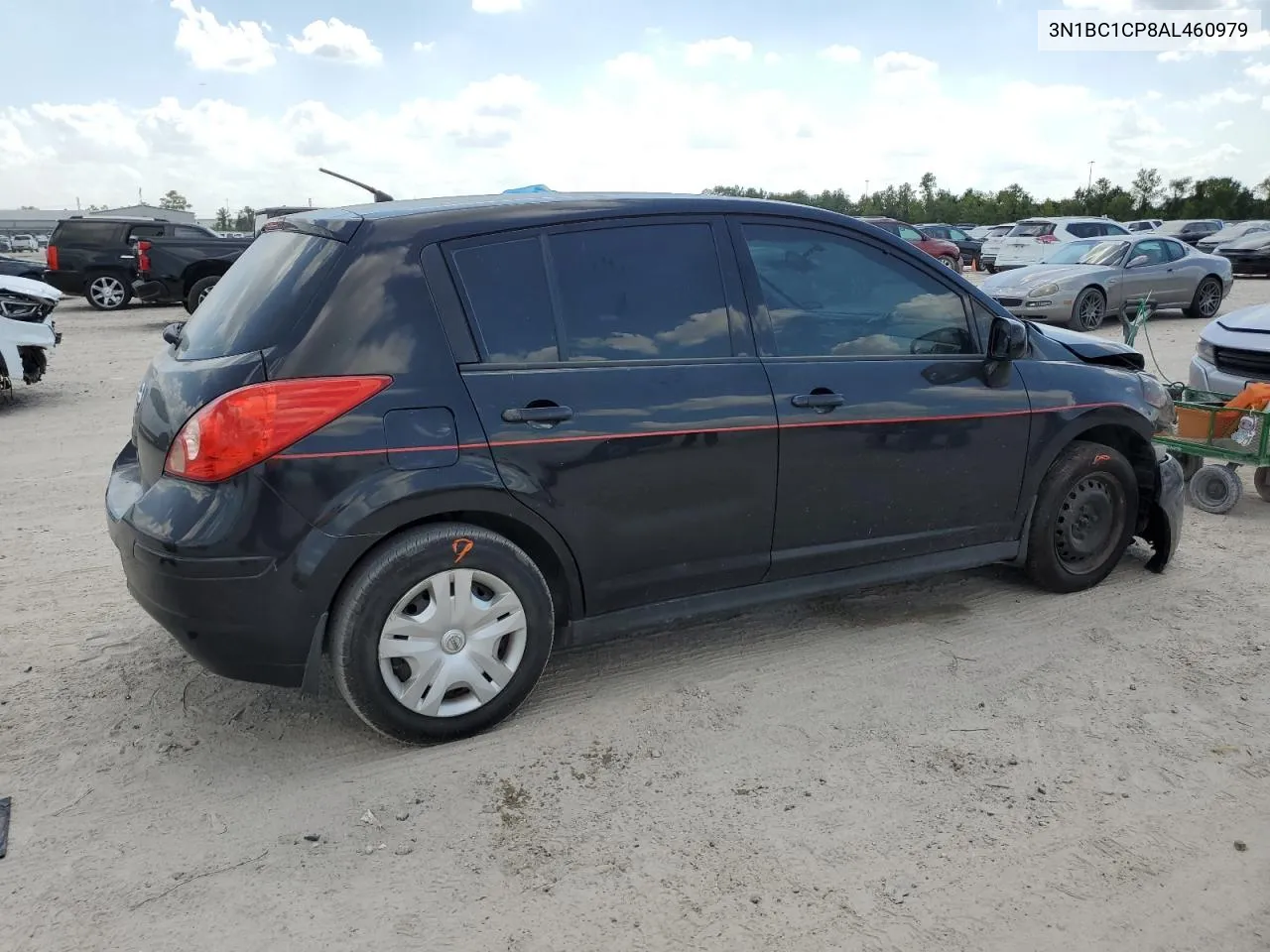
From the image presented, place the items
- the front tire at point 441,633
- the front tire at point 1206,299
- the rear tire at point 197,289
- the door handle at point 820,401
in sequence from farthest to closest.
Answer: the rear tire at point 197,289 → the front tire at point 1206,299 → the door handle at point 820,401 → the front tire at point 441,633

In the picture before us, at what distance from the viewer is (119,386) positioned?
10312 mm

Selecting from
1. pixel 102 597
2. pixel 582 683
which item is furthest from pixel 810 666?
pixel 102 597

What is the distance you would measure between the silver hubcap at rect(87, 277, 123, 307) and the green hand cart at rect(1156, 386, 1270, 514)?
17.8 metres

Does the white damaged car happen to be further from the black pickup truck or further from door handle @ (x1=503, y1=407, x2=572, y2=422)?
the black pickup truck

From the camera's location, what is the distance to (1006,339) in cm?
422

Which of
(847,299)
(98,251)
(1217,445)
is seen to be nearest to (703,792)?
(847,299)

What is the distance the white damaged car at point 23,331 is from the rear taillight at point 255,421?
7163 mm

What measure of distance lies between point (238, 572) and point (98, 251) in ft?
58.4

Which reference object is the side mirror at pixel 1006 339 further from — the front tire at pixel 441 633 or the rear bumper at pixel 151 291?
the rear bumper at pixel 151 291

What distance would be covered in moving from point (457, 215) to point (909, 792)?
233 cm

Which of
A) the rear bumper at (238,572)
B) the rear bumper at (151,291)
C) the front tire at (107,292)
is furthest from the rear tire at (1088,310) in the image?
the front tire at (107,292)

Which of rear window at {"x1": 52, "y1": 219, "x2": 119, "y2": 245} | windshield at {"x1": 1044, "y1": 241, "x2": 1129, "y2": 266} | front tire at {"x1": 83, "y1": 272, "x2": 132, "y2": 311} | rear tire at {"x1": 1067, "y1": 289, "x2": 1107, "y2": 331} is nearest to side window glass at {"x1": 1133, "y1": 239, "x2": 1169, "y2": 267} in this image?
windshield at {"x1": 1044, "y1": 241, "x2": 1129, "y2": 266}

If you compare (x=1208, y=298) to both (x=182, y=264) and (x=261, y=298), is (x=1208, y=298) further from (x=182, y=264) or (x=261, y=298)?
(x=261, y=298)

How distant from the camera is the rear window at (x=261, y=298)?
3199mm
